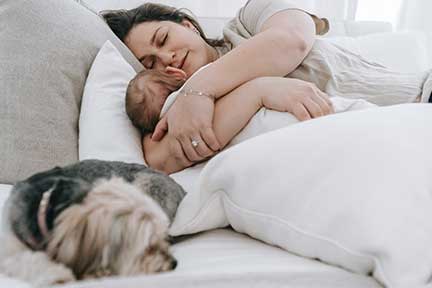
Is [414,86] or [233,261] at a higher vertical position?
[233,261]

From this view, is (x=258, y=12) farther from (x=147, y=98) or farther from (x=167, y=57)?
(x=147, y=98)

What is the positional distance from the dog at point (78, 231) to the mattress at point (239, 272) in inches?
0.9

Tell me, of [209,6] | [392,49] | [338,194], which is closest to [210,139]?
[338,194]

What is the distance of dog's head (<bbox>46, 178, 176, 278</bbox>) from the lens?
0.52m

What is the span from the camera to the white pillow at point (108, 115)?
3.59 feet

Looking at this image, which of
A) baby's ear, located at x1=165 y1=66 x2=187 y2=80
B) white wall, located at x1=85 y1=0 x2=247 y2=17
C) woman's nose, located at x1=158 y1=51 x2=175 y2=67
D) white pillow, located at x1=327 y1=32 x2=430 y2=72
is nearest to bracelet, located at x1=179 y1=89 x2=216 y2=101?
baby's ear, located at x1=165 y1=66 x2=187 y2=80

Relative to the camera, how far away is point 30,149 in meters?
1.11

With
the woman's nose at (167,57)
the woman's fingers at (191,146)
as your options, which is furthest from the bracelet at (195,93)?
the woman's nose at (167,57)

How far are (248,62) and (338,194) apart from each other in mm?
588

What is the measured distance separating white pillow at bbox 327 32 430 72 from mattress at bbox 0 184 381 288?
1.20 meters

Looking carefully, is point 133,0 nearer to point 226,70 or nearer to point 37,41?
point 37,41

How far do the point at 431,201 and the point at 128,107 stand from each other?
75 cm

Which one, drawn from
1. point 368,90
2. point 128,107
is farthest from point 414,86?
point 128,107

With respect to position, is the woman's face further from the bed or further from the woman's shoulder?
the bed
